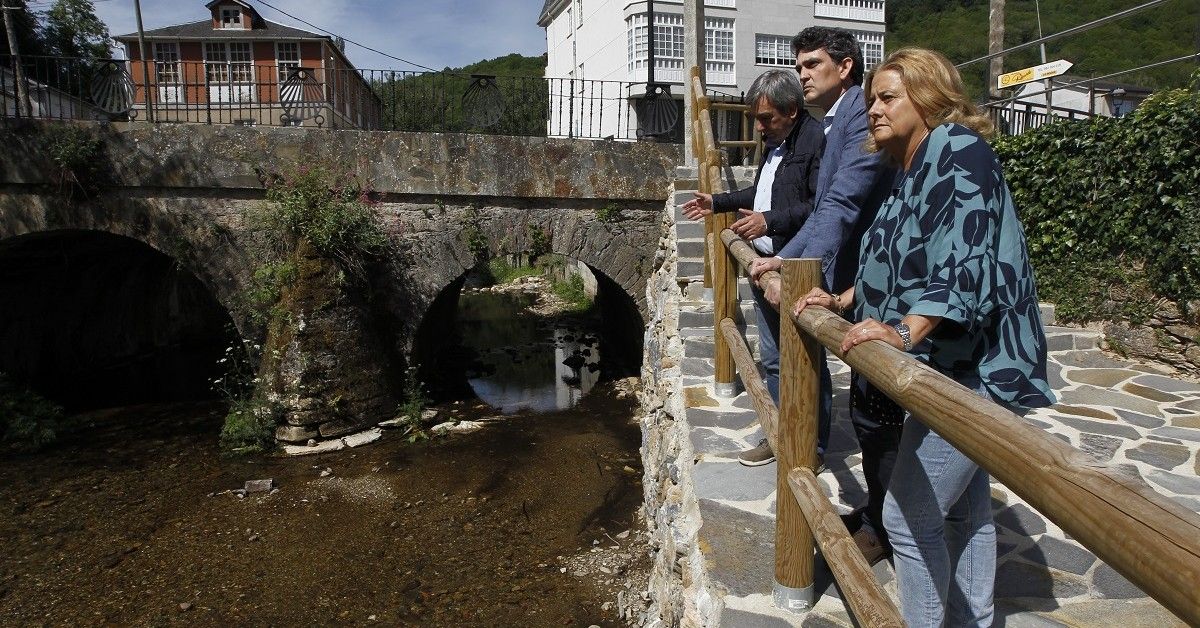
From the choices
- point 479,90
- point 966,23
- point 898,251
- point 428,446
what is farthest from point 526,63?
point 898,251

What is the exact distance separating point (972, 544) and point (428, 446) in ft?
23.0

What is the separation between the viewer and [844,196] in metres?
2.54

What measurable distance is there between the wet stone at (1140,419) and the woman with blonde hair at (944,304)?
130 inches

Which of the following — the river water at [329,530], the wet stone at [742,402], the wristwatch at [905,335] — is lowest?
the river water at [329,530]

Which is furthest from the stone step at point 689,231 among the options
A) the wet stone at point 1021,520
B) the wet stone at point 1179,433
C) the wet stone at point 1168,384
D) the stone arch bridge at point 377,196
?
the wet stone at point 1021,520

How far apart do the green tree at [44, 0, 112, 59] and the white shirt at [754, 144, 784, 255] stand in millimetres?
30869

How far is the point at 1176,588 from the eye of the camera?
75cm

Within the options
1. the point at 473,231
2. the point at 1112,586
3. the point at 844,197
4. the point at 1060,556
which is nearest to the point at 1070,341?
the point at 1060,556

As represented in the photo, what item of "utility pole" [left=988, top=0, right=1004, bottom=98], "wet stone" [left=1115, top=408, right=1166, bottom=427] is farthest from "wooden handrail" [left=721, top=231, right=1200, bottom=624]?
"utility pole" [left=988, top=0, right=1004, bottom=98]

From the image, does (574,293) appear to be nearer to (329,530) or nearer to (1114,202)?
(329,530)

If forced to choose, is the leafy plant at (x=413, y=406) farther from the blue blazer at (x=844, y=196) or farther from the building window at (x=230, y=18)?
the building window at (x=230, y=18)

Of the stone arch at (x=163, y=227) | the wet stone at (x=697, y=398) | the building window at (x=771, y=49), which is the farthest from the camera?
the building window at (x=771, y=49)

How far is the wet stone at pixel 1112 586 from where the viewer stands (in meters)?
2.38

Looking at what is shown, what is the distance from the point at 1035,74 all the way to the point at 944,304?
12983mm
